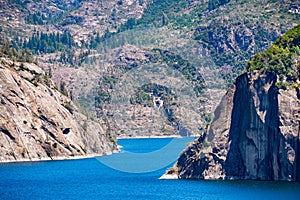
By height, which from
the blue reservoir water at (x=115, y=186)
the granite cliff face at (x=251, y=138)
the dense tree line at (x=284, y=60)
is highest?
the dense tree line at (x=284, y=60)

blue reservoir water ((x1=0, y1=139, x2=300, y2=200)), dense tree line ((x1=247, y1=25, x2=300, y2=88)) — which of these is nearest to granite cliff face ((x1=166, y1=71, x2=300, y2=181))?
dense tree line ((x1=247, y1=25, x2=300, y2=88))

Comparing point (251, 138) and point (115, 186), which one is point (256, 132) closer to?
→ point (251, 138)

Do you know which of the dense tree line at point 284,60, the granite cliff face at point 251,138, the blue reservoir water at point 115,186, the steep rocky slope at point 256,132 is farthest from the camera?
the dense tree line at point 284,60

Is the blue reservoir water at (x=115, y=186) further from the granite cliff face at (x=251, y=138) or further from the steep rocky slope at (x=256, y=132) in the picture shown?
the steep rocky slope at (x=256, y=132)

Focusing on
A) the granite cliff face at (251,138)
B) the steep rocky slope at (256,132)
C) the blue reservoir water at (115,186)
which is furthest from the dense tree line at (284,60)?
the blue reservoir water at (115,186)

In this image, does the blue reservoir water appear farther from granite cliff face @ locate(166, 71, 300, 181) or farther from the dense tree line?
the dense tree line

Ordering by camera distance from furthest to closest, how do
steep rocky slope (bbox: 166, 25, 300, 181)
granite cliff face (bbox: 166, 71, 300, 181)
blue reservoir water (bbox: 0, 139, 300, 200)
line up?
1. steep rocky slope (bbox: 166, 25, 300, 181)
2. granite cliff face (bbox: 166, 71, 300, 181)
3. blue reservoir water (bbox: 0, 139, 300, 200)
